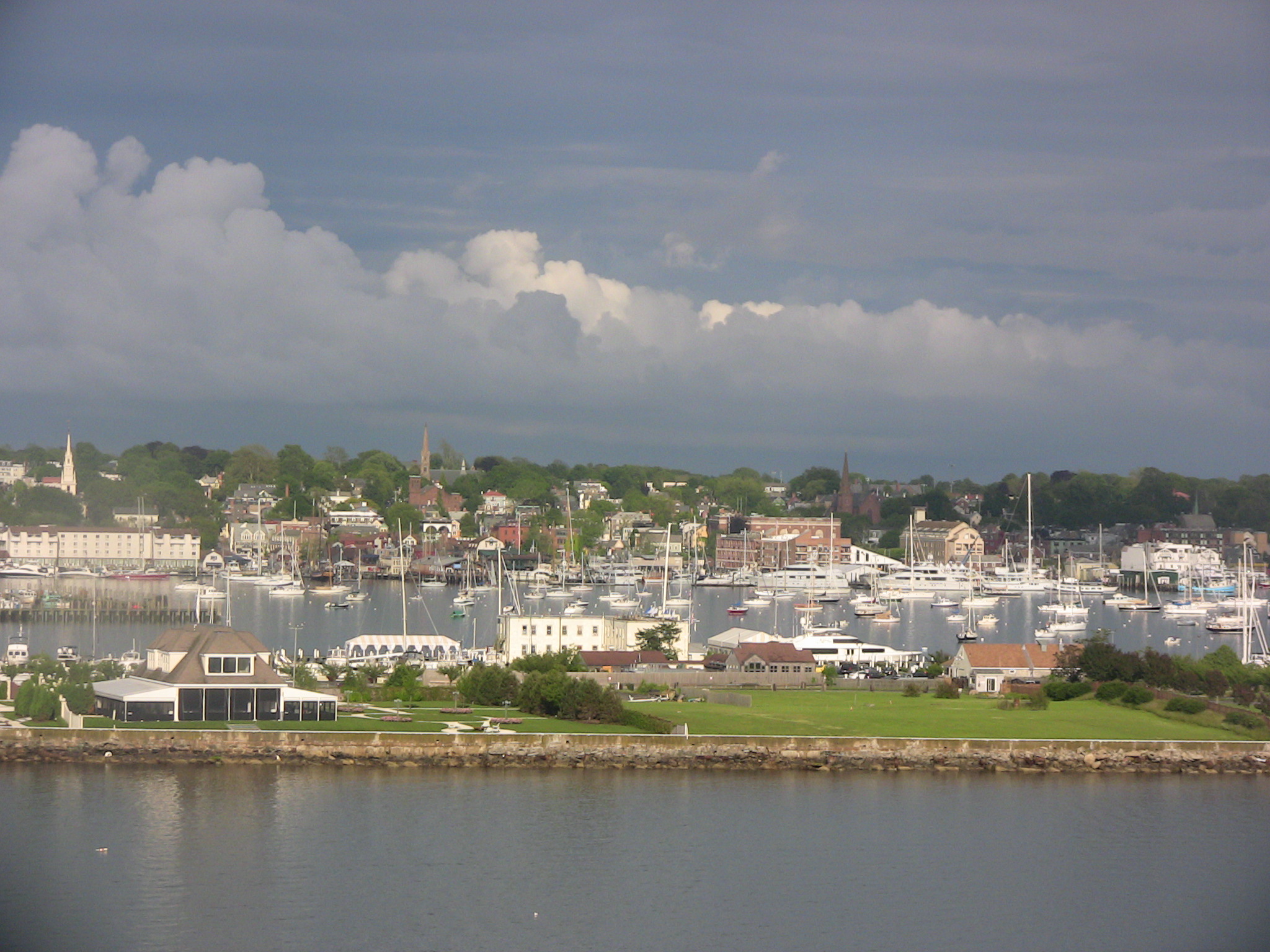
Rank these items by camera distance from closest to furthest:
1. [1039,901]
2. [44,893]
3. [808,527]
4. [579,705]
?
[44,893] → [1039,901] → [579,705] → [808,527]

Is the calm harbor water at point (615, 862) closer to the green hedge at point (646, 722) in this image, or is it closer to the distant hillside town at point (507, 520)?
the green hedge at point (646, 722)

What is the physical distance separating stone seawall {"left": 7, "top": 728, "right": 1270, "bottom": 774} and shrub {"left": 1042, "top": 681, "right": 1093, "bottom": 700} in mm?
7018

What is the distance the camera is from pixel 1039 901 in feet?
84.5

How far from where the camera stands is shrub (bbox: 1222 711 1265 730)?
124 feet

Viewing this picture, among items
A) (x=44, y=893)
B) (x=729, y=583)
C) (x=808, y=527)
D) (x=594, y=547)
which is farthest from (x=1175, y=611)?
(x=44, y=893)

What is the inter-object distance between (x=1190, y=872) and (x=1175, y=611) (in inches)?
2607

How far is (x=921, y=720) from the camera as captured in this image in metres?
38.1

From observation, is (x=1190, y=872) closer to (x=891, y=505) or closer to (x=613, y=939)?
(x=613, y=939)

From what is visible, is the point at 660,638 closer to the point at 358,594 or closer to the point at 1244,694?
the point at 1244,694

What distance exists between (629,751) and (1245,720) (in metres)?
15.5

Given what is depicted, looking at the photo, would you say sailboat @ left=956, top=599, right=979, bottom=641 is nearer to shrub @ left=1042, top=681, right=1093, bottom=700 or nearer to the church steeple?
shrub @ left=1042, top=681, right=1093, bottom=700

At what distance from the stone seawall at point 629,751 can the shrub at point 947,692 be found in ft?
26.0

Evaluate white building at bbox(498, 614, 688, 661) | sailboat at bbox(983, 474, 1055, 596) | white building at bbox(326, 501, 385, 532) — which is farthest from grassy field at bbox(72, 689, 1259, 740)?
white building at bbox(326, 501, 385, 532)

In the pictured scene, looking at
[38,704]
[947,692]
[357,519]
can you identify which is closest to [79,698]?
[38,704]
